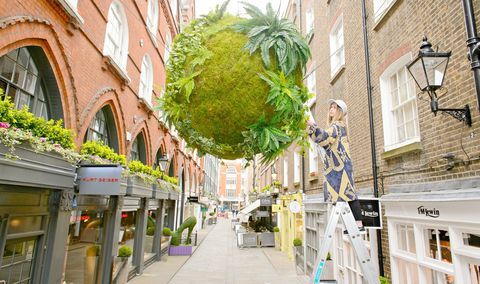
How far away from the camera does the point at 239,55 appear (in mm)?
1777

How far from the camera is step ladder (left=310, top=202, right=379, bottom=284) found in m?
1.94

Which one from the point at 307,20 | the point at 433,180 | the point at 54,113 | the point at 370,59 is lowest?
the point at 433,180

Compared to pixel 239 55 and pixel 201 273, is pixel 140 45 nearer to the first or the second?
pixel 201 273

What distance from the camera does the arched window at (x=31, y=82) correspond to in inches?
208

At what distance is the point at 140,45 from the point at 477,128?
10.9 metres

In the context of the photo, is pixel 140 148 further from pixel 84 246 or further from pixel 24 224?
pixel 24 224

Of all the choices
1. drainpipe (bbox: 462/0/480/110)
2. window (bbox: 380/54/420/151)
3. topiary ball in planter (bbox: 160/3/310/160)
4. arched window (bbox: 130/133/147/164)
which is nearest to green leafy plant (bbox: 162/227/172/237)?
arched window (bbox: 130/133/147/164)

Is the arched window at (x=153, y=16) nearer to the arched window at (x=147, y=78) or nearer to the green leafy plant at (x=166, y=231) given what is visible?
the arched window at (x=147, y=78)

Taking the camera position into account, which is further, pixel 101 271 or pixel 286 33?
pixel 101 271

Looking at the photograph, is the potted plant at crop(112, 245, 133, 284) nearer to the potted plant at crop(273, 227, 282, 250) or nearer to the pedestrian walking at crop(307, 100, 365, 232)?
the pedestrian walking at crop(307, 100, 365, 232)

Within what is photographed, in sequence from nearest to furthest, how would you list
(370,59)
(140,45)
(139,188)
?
(370,59) < (139,188) < (140,45)

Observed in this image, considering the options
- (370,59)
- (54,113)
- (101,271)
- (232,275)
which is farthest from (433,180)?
(232,275)

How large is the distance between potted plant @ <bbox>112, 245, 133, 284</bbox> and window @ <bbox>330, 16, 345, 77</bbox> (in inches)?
337

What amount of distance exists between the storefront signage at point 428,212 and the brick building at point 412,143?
1cm
